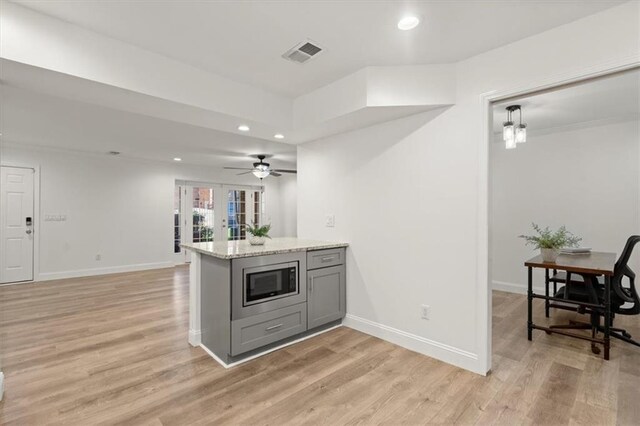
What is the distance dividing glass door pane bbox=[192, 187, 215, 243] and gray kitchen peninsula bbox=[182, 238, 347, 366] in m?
5.21

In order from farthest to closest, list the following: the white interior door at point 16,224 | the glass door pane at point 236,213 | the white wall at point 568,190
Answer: the glass door pane at point 236,213
the white interior door at point 16,224
the white wall at point 568,190

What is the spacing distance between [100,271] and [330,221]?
5.52 m

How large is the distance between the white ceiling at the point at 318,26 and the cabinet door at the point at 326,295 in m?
2.04

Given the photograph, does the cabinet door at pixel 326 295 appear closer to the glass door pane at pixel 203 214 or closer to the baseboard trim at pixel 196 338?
the baseboard trim at pixel 196 338

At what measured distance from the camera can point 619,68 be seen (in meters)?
1.90

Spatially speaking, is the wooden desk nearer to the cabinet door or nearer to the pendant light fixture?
the pendant light fixture

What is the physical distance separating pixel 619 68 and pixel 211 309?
347 centimetres

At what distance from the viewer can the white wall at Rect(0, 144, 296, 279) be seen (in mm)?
5836

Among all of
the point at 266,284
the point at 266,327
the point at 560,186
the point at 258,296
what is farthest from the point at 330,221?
the point at 560,186

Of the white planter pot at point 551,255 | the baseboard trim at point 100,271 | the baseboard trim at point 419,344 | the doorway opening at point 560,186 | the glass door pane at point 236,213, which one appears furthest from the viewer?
the glass door pane at point 236,213

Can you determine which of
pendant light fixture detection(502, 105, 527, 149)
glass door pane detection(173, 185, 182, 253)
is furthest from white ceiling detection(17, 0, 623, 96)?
glass door pane detection(173, 185, 182, 253)

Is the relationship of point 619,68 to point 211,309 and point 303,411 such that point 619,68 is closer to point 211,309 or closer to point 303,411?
point 303,411

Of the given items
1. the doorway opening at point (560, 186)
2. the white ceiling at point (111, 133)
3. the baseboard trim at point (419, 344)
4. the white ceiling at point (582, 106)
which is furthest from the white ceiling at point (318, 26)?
the baseboard trim at point (419, 344)

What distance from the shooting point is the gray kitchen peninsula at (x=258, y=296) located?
8.40ft
